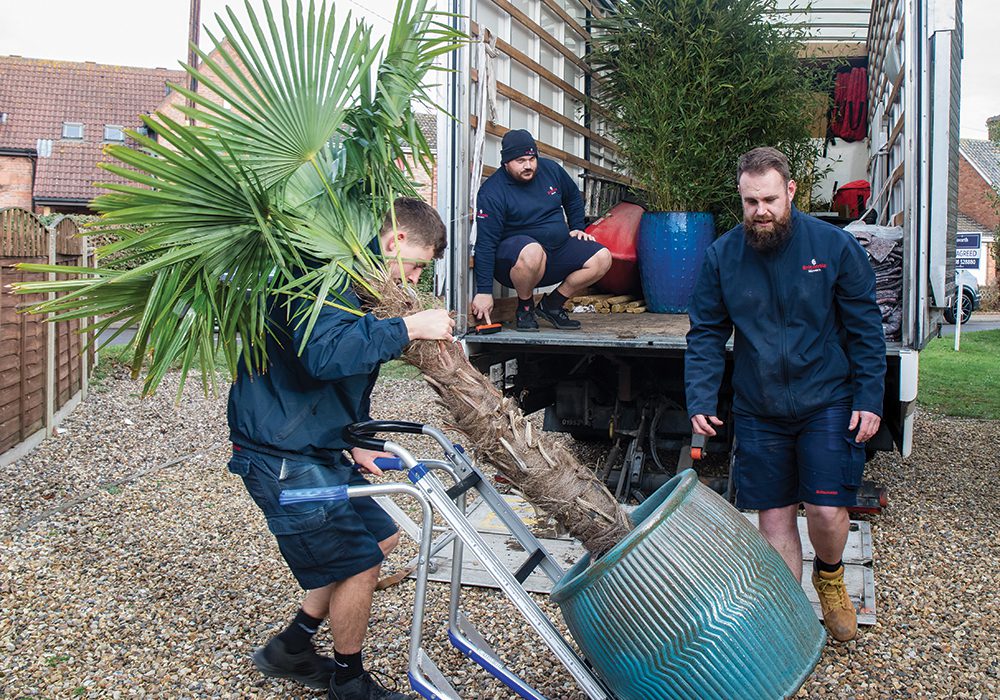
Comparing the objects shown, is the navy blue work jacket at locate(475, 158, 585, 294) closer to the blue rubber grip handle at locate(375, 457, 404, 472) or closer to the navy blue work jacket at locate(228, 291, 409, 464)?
the navy blue work jacket at locate(228, 291, 409, 464)

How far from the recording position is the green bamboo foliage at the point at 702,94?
20.3 feet

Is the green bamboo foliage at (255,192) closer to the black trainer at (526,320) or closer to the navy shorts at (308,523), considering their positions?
the navy shorts at (308,523)

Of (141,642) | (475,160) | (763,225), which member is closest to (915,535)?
(763,225)

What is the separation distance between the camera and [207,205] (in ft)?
7.45

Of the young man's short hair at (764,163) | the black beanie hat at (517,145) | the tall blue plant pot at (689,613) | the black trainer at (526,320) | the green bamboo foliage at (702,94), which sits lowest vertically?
the tall blue plant pot at (689,613)

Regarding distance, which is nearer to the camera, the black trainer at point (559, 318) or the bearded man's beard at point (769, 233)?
the bearded man's beard at point (769, 233)

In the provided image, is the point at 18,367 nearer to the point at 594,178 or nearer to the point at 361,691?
the point at 594,178

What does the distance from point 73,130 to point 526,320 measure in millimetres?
32010

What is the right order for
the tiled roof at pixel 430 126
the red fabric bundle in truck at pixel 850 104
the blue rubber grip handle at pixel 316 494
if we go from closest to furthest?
the blue rubber grip handle at pixel 316 494 < the tiled roof at pixel 430 126 < the red fabric bundle in truck at pixel 850 104

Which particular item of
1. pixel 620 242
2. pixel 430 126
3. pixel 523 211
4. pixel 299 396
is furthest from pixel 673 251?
pixel 430 126

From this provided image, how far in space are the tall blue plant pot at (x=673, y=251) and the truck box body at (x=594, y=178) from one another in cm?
18

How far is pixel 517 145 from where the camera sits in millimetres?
5109

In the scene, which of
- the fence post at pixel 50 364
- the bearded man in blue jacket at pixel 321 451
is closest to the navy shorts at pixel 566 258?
the bearded man in blue jacket at pixel 321 451

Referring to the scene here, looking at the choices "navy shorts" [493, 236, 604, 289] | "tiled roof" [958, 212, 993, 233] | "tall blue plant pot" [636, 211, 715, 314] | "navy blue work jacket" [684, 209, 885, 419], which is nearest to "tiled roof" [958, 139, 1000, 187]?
"tiled roof" [958, 212, 993, 233]
